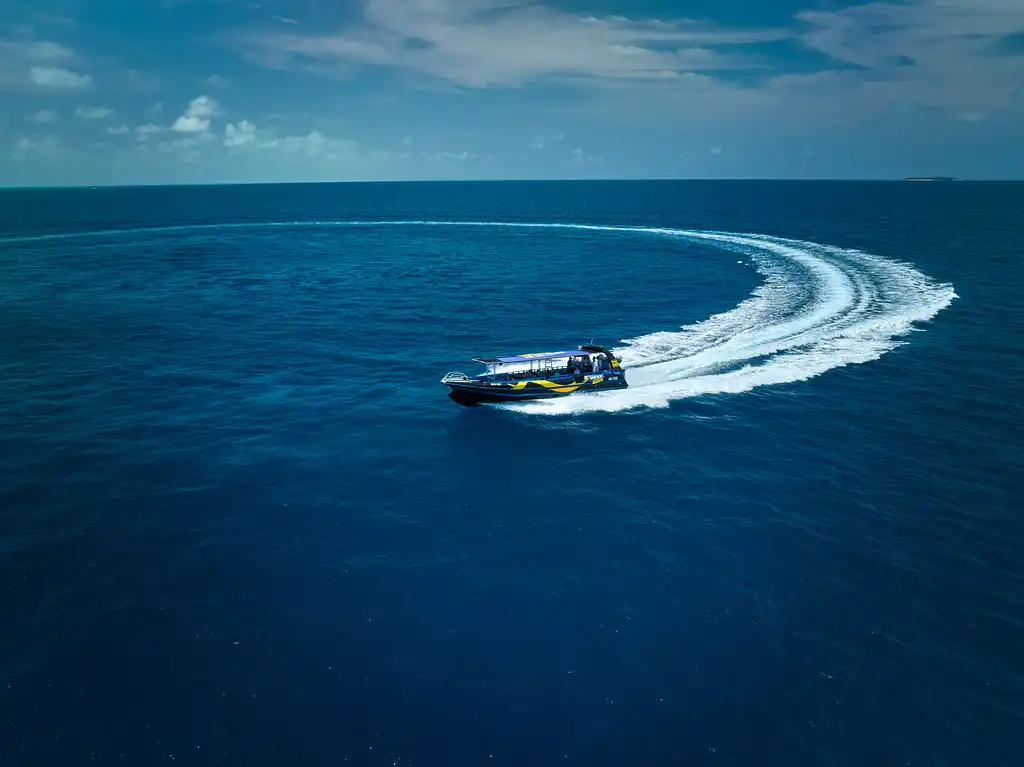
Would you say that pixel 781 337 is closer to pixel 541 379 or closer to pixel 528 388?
pixel 541 379

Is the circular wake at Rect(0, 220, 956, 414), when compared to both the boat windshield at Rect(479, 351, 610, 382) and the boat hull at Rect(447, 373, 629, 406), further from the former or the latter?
the boat windshield at Rect(479, 351, 610, 382)

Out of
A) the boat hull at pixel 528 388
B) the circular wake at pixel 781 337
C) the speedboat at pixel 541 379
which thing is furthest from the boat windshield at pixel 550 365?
the circular wake at pixel 781 337

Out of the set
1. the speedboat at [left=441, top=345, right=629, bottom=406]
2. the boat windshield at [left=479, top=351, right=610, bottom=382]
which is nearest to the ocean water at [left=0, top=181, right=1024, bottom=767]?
the speedboat at [left=441, top=345, right=629, bottom=406]

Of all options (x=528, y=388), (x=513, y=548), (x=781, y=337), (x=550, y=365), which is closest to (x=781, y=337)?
(x=781, y=337)

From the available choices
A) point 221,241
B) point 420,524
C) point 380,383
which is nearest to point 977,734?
point 420,524

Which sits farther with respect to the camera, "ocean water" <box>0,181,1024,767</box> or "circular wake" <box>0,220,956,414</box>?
"circular wake" <box>0,220,956,414</box>

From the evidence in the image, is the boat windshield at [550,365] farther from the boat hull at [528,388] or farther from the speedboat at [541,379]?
the boat hull at [528,388]
